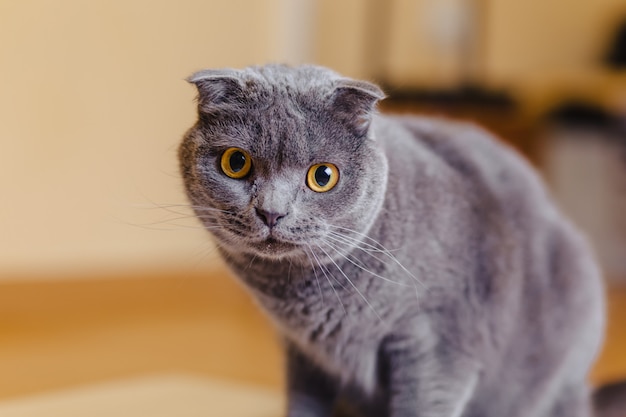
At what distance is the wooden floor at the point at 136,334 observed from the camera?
209 cm

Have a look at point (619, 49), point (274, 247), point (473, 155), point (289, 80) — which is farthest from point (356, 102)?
point (619, 49)

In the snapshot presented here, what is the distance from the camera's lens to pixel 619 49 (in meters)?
3.86

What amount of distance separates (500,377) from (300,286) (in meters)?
0.37

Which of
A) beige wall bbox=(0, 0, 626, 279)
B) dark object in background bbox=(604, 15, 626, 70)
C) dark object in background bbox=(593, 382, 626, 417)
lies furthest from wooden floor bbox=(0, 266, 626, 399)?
dark object in background bbox=(604, 15, 626, 70)

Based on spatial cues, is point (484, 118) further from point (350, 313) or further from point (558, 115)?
point (350, 313)

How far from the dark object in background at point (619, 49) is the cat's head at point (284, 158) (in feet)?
10.4

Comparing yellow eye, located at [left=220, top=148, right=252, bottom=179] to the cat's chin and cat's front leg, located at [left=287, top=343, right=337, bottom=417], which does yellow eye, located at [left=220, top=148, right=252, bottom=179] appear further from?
cat's front leg, located at [left=287, top=343, right=337, bottom=417]

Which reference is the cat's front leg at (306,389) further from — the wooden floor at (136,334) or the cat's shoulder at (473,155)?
the wooden floor at (136,334)

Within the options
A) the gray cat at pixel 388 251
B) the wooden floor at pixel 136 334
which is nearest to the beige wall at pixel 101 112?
the wooden floor at pixel 136 334

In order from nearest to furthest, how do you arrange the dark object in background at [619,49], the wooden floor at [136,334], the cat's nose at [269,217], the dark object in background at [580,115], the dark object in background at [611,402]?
the cat's nose at [269,217], the dark object in background at [611,402], the wooden floor at [136,334], the dark object in background at [580,115], the dark object in background at [619,49]

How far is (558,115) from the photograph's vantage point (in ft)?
10.6

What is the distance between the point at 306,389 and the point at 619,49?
10.3 feet

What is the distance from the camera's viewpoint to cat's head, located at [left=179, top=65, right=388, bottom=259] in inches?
39.0

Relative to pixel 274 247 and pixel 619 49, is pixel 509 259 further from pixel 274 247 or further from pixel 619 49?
pixel 619 49
